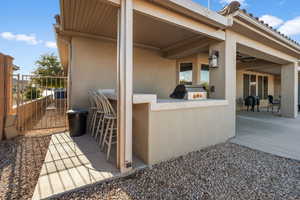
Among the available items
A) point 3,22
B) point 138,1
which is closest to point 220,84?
point 138,1

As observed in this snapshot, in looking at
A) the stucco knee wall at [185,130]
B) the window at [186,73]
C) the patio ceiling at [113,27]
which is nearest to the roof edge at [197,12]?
the patio ceiling at [113,27]

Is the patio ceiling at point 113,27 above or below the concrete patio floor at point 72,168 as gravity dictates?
above

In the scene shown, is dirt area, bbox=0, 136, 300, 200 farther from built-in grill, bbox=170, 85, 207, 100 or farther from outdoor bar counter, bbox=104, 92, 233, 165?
built-in grill, bbox=170, 85, 207, 100

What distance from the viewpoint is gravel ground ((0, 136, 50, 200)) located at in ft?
5.60

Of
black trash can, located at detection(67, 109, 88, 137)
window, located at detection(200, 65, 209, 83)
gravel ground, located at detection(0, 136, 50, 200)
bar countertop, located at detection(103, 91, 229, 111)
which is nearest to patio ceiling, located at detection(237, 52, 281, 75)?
window, located at detection(200, 65, 209, 83)

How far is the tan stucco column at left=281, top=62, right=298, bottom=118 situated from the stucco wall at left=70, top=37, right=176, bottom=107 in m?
5.95

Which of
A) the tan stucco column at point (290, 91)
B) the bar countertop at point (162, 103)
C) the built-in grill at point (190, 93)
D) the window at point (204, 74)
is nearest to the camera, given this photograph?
the bar countertop at point (162, 103)

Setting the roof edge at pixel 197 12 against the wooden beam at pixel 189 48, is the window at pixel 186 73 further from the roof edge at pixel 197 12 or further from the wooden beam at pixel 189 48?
the roof edge at pixel 197 12

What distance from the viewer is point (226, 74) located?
3.56 m

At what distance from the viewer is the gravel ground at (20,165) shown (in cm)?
171

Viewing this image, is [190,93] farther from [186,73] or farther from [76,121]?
[186,73]

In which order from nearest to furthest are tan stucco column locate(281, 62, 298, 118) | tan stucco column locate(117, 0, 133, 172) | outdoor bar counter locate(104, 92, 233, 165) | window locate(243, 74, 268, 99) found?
tan stucco column locate(117, 0, 133, 172) → outdoor bar counter locate(104, 92, 233, 165) → tan stucco column locate(281, 62, 298, 118) → window locate(243, 74, 268, 99)

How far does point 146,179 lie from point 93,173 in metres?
0.75

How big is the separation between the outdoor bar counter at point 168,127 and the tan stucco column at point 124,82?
0.19 metres
